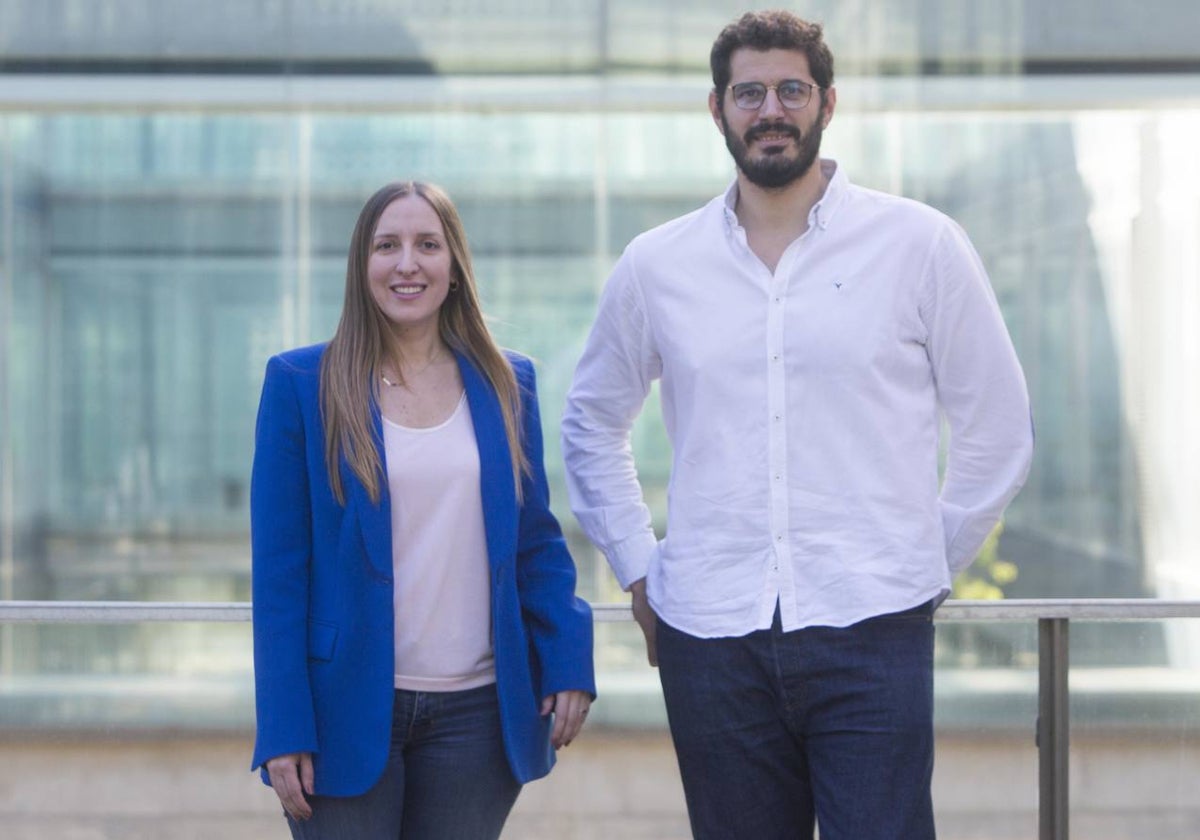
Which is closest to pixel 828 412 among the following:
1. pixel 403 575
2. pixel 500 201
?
pixel 403 575

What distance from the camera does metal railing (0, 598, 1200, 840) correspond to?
3.39 metres

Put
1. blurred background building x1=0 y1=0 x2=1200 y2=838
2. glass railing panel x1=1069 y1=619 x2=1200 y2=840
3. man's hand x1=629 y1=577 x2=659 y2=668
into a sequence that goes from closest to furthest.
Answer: man's hand x1=629 y1=577 x2=659 y2=668
glass railing panel x1=1069 y1=619 x2=1200 y2=840
blurred background building x1=0 y1=0 x2=1200 y2=838

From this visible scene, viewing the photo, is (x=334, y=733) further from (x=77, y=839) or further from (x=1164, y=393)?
(x=1164, y=393)

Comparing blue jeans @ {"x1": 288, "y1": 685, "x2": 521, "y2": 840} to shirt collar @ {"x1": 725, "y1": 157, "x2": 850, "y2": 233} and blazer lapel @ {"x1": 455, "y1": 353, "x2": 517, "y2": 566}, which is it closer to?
blazer lapel @ {"x1": 455, "y1": 353, "x2": 517, "y2": 566}

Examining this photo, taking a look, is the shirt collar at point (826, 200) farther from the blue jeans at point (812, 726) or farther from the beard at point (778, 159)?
the blue jeans at point (812, 726)

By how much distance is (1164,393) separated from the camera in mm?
8648

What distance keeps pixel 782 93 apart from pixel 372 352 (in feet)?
2.61

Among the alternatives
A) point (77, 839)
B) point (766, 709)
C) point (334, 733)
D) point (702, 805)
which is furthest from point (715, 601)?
point (77, 839)

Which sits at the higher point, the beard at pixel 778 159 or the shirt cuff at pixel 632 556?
the beard at pixel 778 159

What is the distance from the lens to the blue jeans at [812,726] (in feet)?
8.38

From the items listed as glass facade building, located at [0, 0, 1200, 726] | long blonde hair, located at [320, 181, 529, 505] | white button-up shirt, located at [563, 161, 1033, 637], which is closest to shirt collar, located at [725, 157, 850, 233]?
white button-up shirt, located at [563, 161, 1033, 637]

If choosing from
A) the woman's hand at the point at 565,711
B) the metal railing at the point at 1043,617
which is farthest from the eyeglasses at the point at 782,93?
the metal railing at the point at 1043,617

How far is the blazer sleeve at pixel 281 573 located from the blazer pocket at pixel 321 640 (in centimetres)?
2

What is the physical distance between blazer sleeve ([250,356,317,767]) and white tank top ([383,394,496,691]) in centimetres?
15
